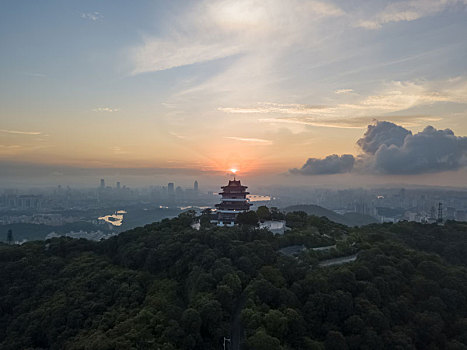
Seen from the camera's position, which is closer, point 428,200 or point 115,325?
point 115,325

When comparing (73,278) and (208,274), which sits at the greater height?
(208,274)

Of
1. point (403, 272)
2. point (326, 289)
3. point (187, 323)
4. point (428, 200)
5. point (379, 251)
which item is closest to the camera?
point (187, 323)

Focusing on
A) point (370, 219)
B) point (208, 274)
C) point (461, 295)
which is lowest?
point (370, 219)

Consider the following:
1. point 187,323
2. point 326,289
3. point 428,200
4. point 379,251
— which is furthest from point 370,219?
point 187,323

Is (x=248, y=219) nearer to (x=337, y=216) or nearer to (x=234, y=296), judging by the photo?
(x=234, y=296)

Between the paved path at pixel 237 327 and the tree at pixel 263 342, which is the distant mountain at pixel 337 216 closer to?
the paved path at pixel 237 327

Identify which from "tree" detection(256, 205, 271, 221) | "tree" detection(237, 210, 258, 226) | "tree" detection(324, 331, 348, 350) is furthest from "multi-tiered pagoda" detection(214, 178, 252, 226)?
"tree" detection(324, 331, 348, 350)

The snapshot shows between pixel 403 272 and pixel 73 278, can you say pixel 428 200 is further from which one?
pixel 73 278

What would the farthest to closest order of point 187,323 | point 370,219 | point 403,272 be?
point 370,219, point 403,272, point 187,323
